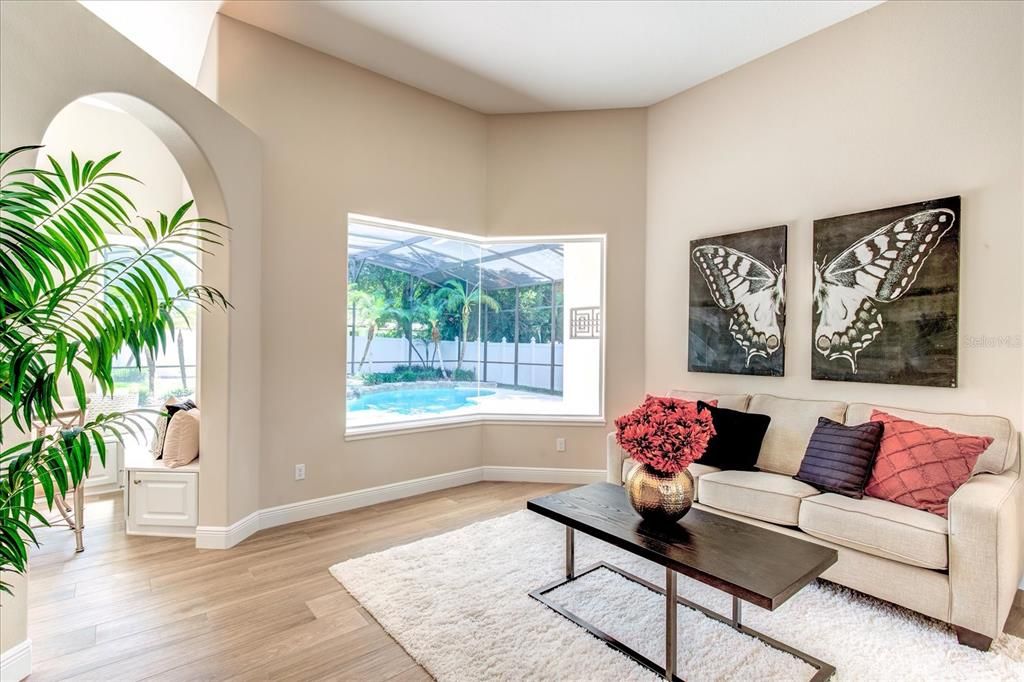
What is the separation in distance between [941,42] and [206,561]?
5.23 meters

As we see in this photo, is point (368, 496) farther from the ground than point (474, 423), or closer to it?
closer to it

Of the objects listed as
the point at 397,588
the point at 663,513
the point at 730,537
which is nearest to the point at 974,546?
the point at 730,537

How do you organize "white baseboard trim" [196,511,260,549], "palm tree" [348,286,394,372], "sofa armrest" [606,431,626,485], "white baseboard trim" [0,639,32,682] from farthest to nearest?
1. "palm tree" [348,286,394,372]
2. "sofa armrest" [606,431,626,485]
3. "white baseboard trim" [196,511,260,549]
4. "white baseboard trim" [0,639,32,682]

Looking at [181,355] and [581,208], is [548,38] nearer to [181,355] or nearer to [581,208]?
[581,208]

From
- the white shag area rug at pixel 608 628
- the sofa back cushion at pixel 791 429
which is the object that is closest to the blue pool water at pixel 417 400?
the white shag area rug at pixel 608 628

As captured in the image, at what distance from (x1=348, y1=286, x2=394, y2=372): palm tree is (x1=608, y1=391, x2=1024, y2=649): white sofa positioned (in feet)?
8.84

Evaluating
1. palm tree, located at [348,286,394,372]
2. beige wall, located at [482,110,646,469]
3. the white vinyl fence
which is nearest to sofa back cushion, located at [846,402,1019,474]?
beige wall, located at [482,110,646,469]

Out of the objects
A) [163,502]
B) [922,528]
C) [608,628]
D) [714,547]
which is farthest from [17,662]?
[922,528]

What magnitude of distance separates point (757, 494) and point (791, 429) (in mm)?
673

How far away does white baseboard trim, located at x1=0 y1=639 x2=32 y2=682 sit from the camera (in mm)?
1952

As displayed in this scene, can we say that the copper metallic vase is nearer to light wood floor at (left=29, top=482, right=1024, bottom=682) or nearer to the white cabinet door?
light wood floor at (left=29, top=482, right=1024, bottom=682)

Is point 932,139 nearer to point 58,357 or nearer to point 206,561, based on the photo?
point 58,357

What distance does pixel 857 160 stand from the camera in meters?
3.32

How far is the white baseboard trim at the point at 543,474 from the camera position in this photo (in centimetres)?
471
